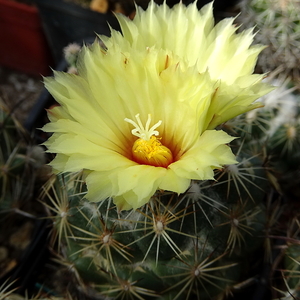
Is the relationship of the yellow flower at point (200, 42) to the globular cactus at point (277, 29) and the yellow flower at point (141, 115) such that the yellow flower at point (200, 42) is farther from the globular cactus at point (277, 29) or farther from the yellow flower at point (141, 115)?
the globular cactus at point (277, 29)

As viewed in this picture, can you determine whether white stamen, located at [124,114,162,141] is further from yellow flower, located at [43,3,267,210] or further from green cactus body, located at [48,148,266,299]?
green cactus body, located at [48,148,266,299]

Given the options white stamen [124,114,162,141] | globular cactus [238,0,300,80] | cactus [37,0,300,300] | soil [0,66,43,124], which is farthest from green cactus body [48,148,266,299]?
soil [0,66,43,124]

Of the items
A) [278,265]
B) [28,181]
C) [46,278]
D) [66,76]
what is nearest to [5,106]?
[28,181]

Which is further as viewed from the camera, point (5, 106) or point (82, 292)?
point (5, 106)

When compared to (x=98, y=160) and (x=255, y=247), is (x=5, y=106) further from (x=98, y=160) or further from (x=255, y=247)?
(x=255, y=247)

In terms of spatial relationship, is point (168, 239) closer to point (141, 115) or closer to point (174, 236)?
point (174, 236)

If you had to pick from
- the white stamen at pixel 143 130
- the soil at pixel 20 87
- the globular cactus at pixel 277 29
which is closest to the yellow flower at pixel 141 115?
the white stamen at pixel 143 130

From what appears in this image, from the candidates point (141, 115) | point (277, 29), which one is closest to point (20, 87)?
point (277, 29)
